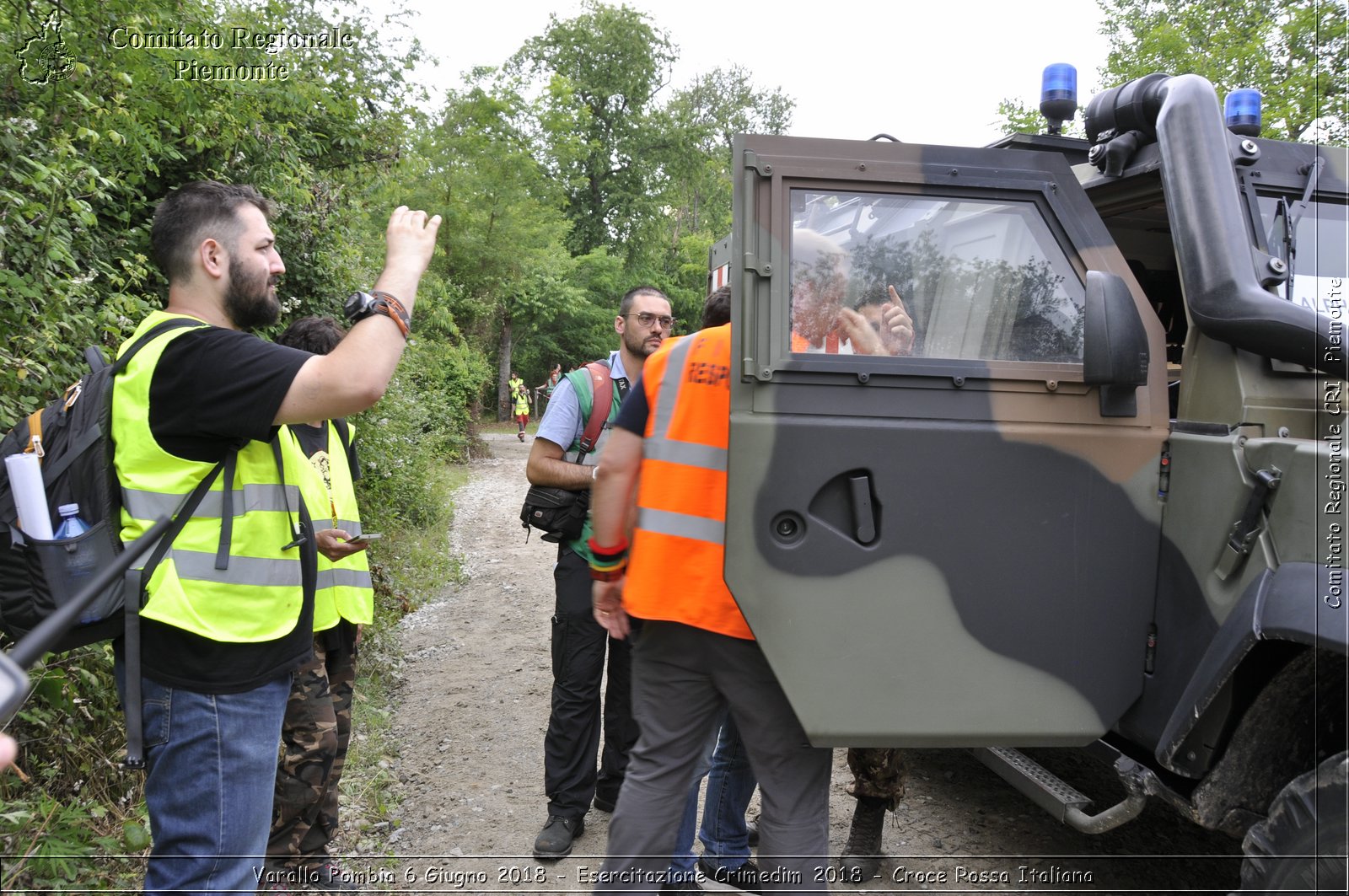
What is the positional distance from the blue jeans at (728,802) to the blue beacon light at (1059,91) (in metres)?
2.45

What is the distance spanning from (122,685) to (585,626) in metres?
1.86

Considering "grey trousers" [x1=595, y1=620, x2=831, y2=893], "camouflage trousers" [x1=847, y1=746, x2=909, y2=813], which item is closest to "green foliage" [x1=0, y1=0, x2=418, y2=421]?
"grey trousers" [x1=595, y1=620, x2=831, y2=893]

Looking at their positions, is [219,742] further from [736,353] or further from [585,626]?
[585,626]

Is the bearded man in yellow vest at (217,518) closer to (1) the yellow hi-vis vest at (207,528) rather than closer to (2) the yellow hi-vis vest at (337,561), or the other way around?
(1) the yellow hi-vis vest at (207,528)

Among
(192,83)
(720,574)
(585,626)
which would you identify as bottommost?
(585,626)

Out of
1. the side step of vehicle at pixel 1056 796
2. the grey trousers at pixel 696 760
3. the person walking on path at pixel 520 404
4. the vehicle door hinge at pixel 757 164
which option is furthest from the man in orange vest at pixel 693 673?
the person walking on path at pixel 520 404

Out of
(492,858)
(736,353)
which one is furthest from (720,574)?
(492,858)

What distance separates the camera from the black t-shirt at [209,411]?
2.04m

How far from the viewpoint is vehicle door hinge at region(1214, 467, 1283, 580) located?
7.58 ft

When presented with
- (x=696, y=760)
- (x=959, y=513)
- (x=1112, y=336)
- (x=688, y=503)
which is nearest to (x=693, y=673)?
(x=696, y=760)

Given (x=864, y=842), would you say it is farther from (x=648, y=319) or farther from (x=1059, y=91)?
(x=1059, y=91)

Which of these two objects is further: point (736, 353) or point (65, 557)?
point (736, 353)

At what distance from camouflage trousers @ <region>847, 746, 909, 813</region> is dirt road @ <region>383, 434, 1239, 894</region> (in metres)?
0.35

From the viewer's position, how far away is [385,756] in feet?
15.1
